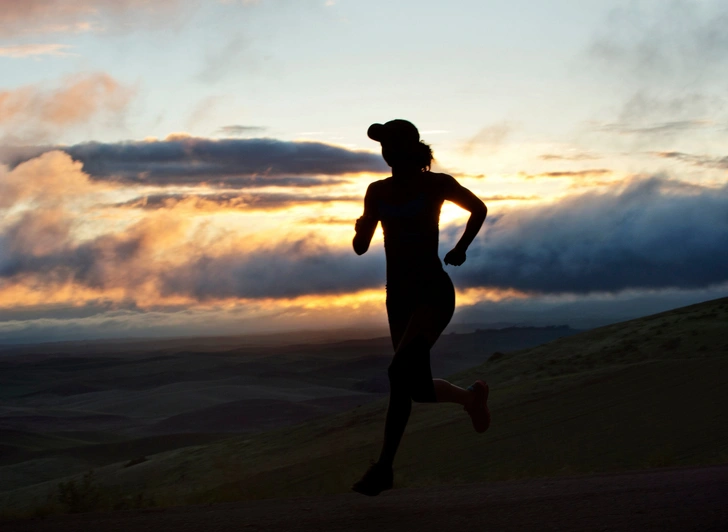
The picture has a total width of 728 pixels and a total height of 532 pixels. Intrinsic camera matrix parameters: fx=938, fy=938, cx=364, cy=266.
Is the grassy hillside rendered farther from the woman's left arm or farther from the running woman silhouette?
the woman's left arm

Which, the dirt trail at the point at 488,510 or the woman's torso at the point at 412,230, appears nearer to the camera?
the dirt trail at the point at 488,510

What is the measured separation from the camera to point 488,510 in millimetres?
4727

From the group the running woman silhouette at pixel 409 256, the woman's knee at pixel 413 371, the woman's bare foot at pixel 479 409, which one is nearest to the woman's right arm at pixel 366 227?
the running woman silhouette at pixel 409 256

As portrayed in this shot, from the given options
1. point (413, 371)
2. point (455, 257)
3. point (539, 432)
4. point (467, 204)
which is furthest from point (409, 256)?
point (539, 432)

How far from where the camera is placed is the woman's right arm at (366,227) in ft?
18.1

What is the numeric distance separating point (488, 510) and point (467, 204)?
1782 millimetres

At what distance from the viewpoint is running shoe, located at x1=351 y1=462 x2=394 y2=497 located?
531cm

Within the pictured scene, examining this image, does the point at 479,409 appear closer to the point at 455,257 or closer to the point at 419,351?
the point at 419,351

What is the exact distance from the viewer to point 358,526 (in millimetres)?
4605

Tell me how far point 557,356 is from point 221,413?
7520 cm

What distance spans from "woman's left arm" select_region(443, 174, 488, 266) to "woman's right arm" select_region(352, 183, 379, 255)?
0.44 meters

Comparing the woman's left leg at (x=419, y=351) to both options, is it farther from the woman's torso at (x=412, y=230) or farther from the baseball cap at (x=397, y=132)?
the baseball cap at (x=397, y=132)

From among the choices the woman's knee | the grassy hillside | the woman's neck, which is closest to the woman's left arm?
the woman's neck

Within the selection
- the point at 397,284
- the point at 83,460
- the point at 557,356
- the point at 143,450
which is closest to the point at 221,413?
the point at 143,450
